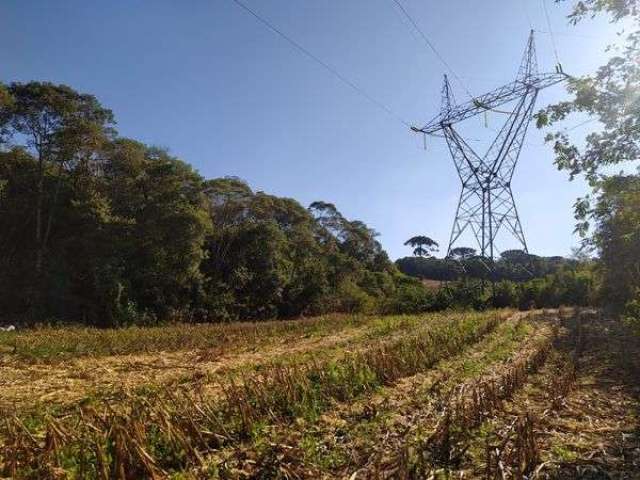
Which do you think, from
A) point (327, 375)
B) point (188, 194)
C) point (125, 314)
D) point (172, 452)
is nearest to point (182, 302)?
point (125, 314)

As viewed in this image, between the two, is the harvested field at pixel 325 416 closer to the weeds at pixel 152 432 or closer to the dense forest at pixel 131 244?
the weeds at pixel 152 432

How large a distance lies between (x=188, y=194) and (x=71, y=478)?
81.1ft

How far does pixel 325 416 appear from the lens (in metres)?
5.90

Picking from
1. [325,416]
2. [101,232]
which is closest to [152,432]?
[325,416]

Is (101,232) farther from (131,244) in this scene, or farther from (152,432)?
(152,432)

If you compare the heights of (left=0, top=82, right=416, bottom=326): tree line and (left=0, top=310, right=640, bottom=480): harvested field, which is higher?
(left=0, top=82, right=416, bottom=326): tree line

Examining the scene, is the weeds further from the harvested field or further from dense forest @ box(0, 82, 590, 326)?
dense forest @ box(0, 82, 590, 326)

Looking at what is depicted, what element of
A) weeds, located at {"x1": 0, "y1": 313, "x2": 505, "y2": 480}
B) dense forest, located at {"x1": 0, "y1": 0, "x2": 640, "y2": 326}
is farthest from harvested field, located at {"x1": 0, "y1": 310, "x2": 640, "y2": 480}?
dense forest, located at {"x1": 0, "y1": 0, "x2": 640, "y2": 326}

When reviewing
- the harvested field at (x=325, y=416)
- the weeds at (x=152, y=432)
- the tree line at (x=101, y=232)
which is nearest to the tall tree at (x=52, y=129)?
the tree line at (x=101, y=232)

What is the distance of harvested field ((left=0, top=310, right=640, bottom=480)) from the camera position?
4.11 meters

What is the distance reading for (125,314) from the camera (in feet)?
75.4

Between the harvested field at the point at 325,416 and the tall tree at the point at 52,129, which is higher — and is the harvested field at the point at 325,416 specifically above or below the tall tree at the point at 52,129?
below

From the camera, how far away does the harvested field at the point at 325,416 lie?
13.5 ft

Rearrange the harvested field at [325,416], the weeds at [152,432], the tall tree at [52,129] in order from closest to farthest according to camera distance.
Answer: the weeds at [152,432]
the harvested field at [325,416]
the tall tree at [52,129]
